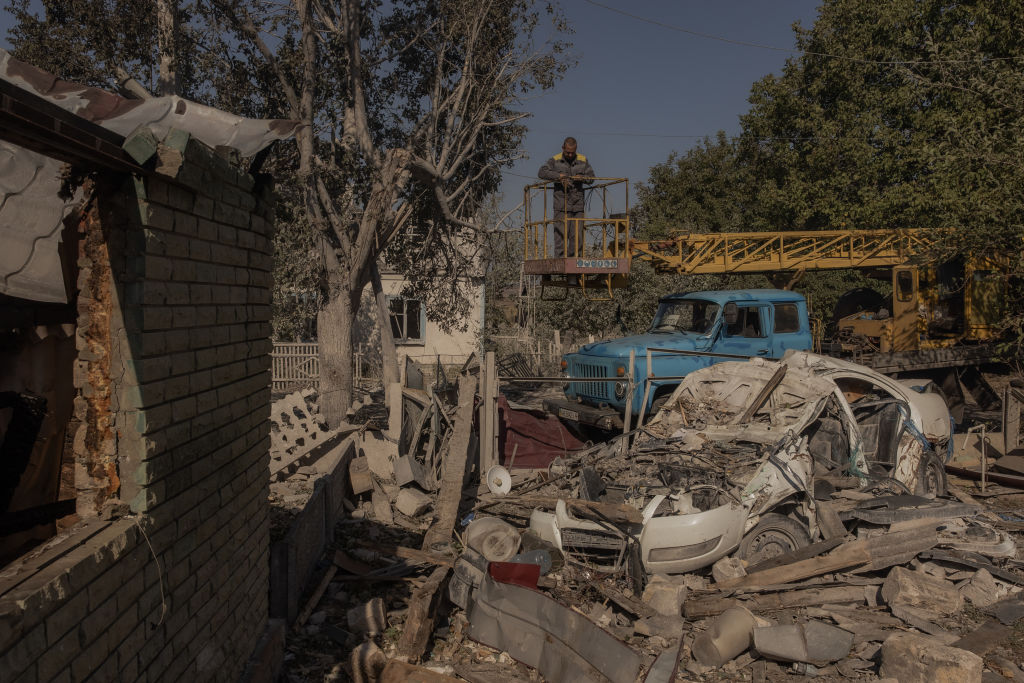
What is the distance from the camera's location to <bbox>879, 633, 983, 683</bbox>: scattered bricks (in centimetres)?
441

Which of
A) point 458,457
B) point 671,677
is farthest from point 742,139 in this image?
point 671,677

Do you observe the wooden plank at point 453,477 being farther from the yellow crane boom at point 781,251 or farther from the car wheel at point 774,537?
the yellow crane boom at point 781,251

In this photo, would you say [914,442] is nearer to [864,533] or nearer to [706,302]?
[864,533]

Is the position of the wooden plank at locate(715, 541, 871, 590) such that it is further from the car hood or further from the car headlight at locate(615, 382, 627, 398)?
the car hood

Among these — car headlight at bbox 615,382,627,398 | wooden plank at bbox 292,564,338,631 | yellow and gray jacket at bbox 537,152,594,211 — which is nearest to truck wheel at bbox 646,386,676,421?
car headlight at bbox 615,382,627,398

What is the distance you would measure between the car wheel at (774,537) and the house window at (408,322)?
1719cm

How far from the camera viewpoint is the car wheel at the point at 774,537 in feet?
21.5

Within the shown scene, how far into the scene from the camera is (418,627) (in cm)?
508

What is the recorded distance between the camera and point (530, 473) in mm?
9594

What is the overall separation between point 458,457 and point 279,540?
10.5ft

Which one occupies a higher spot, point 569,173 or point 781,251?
point 569,173

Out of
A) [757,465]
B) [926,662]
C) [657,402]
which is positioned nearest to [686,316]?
[657,402]

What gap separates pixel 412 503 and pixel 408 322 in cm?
1556

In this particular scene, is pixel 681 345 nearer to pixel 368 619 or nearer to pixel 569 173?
pixel 569 173
